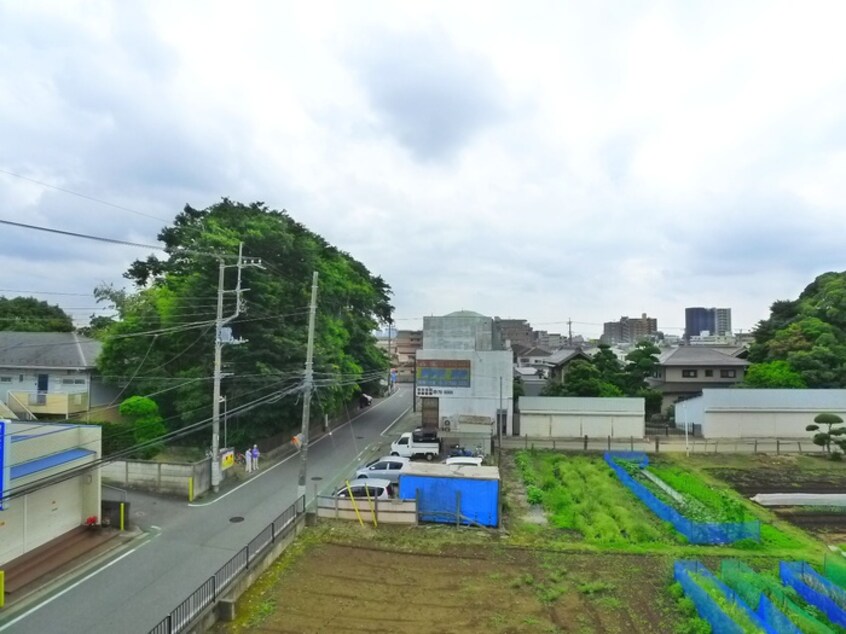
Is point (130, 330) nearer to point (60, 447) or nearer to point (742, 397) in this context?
point (60, 447)

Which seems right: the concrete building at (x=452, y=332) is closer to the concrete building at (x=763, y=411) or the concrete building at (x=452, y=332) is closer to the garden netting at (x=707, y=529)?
the concrete building at (x=763, y=411)

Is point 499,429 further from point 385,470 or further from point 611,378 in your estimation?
point 611,378

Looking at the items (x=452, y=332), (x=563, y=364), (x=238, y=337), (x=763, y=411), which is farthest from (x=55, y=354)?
(x=763, y=411)

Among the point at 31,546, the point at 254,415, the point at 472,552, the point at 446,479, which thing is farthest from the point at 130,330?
the point at 472,552

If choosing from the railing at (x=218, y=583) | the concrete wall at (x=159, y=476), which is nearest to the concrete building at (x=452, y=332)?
the concrete wall at (x=159, y=476)

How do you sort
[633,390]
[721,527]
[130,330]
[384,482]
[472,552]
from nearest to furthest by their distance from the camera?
[472,552] → [721,527] → [384,482] → [130,330] → [633,390]
